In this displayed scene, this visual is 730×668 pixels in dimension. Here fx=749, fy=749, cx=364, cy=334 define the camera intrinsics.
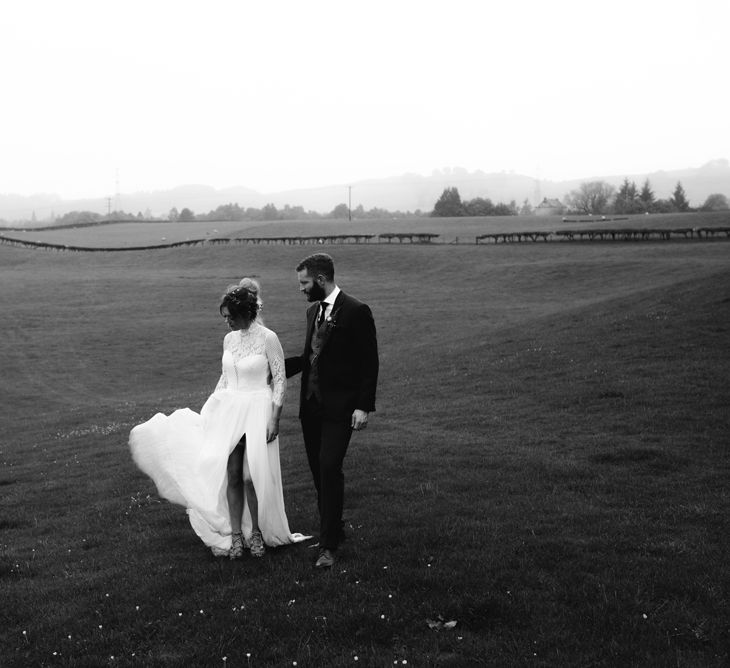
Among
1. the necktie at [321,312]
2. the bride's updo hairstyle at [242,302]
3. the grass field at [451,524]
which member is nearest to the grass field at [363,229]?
the grass field at [451,524]

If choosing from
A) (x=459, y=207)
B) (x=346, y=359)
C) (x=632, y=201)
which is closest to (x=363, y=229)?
(x=459, y=207)

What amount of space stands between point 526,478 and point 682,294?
65.2ft

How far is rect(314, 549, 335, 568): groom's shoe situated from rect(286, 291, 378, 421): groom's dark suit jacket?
4.65 feet

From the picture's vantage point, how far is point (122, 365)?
3381 centimetres

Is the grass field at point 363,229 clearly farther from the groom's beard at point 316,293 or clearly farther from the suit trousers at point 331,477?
the suit trousers at point 331,477

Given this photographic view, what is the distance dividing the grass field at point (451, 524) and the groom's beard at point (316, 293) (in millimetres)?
2798

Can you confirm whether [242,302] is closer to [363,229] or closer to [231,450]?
[231,450]

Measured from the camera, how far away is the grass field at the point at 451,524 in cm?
638

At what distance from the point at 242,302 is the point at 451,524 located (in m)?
3.61

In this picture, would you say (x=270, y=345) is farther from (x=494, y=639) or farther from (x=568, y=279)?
(x=568, y=279)

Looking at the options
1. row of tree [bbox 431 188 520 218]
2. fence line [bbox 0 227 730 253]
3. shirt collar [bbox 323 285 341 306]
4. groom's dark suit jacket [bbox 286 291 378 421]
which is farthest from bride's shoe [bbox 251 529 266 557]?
row of tree [bbox 431 188 520 218]

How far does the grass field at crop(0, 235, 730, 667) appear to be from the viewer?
6375mm

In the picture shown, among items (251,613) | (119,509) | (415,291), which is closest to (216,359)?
(415,291)

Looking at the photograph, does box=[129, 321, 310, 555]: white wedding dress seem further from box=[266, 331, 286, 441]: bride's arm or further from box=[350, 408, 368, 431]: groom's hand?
box=[350, 408, 368, 431]: groom's hand
